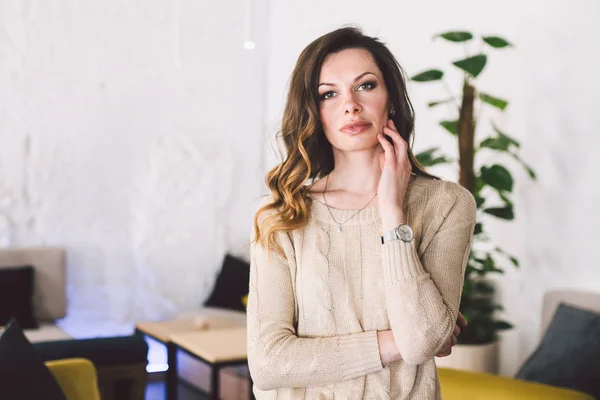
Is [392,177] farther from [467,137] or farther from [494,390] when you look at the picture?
[467,137]

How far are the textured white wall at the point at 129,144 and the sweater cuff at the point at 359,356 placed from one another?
12.0 ft

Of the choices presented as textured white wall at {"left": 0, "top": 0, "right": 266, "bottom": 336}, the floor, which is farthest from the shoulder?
textured white wall at {"left": 0, "top": 0, "right": 266, "bottom": 336}

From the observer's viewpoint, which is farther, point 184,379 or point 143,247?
point 143,247

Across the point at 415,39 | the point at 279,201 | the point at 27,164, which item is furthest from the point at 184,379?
the point at 279,201

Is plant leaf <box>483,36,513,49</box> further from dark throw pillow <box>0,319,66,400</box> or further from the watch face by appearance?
dark throw pillow <box>0,319,66,400</box>

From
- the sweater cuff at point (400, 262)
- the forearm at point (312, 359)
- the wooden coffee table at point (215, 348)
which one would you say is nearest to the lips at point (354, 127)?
the sweater cuff at point (400, 262)

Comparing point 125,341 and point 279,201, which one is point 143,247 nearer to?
point 125,341

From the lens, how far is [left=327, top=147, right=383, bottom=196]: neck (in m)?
1.57

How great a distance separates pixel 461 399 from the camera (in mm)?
2088

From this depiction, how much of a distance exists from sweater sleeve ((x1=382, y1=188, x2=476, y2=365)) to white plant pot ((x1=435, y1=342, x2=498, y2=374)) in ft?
5.97

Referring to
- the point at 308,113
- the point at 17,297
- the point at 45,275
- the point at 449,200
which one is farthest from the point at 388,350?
the point at 45,275

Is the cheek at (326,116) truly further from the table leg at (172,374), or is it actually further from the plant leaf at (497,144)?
the table leg at (172,374)

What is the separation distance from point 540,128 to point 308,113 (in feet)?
6.85

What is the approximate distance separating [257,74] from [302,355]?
4271mm
